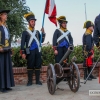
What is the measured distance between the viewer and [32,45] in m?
6.65

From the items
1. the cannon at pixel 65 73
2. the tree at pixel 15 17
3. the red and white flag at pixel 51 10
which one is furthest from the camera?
the tree at pixel 15 17

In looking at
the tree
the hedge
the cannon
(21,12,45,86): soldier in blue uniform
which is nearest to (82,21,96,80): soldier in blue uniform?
the hedge

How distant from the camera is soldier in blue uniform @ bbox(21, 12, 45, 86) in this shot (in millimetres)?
6602

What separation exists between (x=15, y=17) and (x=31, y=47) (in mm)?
16872

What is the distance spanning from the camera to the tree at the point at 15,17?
23203 mm

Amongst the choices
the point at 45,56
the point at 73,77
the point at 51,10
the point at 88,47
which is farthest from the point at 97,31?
the point at 45,56

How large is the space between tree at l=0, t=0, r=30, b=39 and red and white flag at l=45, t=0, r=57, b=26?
16.7 meters

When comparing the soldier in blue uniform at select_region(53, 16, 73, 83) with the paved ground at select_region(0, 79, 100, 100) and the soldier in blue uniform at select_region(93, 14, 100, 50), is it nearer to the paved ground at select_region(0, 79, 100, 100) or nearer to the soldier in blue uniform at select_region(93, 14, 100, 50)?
the paved ground at select_region(0, 79, 100, 100)

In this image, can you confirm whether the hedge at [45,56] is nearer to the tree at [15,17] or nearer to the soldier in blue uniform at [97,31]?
the soldier in blue uniform at [97,31]

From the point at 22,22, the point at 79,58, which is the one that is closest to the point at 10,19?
the point at 22,22

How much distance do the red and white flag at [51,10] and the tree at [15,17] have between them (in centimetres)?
1672

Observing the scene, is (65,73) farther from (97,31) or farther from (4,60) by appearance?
(4,60)

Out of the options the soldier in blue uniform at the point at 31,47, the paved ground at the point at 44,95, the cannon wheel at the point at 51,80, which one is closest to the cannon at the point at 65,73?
the cannon wheel at the point at 51,80

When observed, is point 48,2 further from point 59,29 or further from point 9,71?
point 9,71
